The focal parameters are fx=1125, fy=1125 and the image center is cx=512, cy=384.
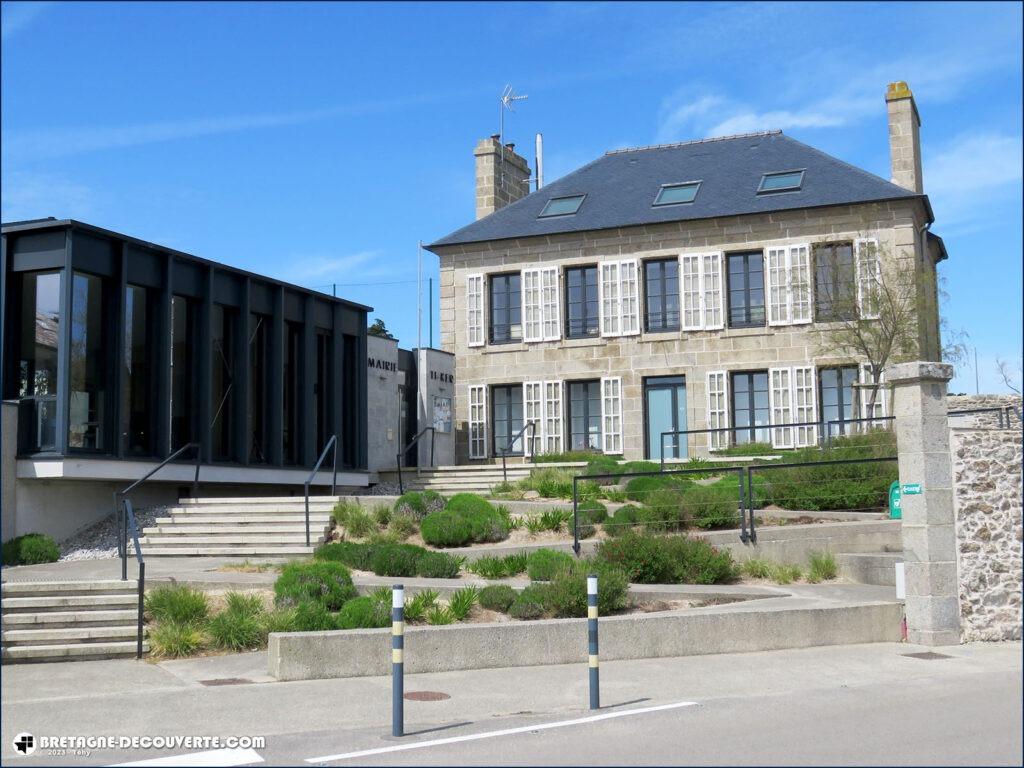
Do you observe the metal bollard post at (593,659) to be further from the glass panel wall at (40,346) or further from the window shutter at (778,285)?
the window shutter at (778,285)

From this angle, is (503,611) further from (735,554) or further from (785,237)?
(785,237)

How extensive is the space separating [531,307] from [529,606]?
60.4ft

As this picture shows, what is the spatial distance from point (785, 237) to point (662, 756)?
872 inches

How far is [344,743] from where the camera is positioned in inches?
296

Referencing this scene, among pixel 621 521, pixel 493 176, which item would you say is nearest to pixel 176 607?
pixel 621 521

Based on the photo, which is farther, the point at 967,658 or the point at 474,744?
the point at 967,658

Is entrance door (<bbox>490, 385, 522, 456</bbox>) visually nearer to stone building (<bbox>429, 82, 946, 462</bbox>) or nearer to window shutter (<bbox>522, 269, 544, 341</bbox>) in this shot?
stone building (<bbox>429, 82, 946, 462</bbox>)

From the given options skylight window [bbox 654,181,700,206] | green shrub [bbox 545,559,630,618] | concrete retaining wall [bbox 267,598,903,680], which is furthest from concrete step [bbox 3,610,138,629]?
skylight window [bbox 654,181,700,206]

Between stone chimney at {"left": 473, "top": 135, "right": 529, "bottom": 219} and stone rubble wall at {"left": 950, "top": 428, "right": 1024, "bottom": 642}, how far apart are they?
22216mm

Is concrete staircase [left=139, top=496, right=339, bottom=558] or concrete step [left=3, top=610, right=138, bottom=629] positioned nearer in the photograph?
concrete step [left=3, top=610, right=138, bottom=629]

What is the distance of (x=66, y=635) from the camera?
1081 centimetres

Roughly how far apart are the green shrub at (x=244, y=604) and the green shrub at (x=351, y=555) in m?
2.51

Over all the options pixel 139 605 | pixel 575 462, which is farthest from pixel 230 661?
pixel 575 462

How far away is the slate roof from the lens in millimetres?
27625
